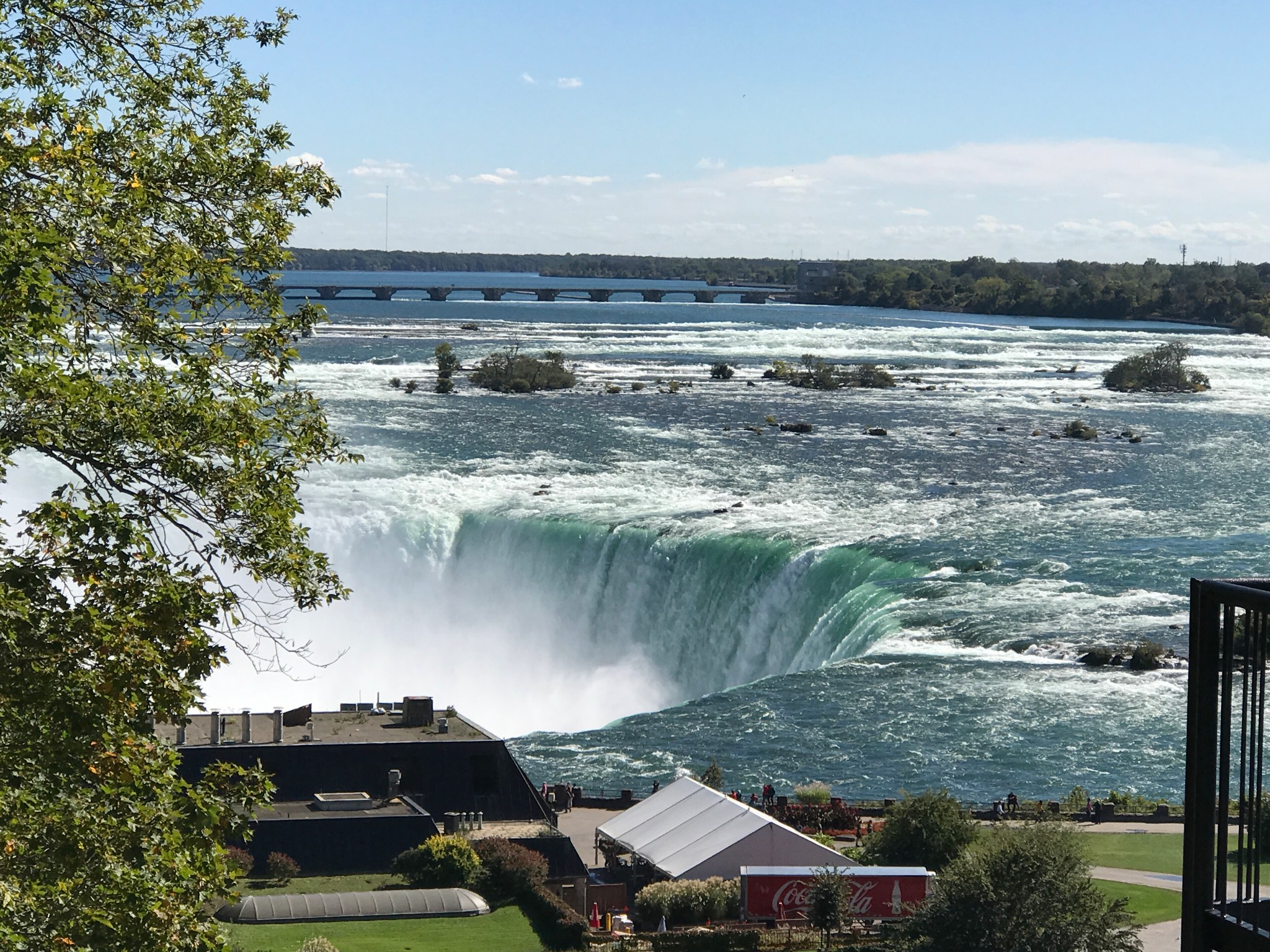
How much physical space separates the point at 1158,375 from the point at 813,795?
73.8 m

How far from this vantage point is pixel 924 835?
25984 mm

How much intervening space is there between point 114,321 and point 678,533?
36239 millimetres

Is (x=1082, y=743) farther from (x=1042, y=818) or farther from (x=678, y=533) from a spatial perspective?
(x=678, y=533)

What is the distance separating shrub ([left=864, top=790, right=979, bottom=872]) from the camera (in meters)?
25.8

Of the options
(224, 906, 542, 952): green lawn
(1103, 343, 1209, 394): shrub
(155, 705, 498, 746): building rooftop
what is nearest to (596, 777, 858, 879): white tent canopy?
(224, 906, 542, 952): green lawn

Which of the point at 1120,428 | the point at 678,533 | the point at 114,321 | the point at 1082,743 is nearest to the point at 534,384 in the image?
the point at 1120,428

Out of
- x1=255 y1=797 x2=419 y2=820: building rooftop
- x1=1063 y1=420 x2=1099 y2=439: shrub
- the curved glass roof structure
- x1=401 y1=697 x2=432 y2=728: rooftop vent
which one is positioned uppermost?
x1=1063 y1=420 x2=1099 y2=439: shrub

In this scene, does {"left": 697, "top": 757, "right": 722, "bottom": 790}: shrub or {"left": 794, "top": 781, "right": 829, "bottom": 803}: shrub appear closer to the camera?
{"left": 794, "top": 781, "right": 829, "bottom": 803}: shrub

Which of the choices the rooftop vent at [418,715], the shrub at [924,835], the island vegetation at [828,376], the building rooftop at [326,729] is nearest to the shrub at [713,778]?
the shrub at [924,835]

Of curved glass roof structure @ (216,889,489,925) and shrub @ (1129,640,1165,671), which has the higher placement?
shrub @ (1129,640,1165,671)

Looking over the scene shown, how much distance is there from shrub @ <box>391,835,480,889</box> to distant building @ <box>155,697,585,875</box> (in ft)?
2.66

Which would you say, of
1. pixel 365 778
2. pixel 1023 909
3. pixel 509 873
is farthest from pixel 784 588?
pixel 1023 909

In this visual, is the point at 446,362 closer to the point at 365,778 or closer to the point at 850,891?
the point at 365,778

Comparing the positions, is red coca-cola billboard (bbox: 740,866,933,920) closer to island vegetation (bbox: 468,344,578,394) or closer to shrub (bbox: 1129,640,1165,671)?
shrub (bbox: 1129,640,1165,671)
